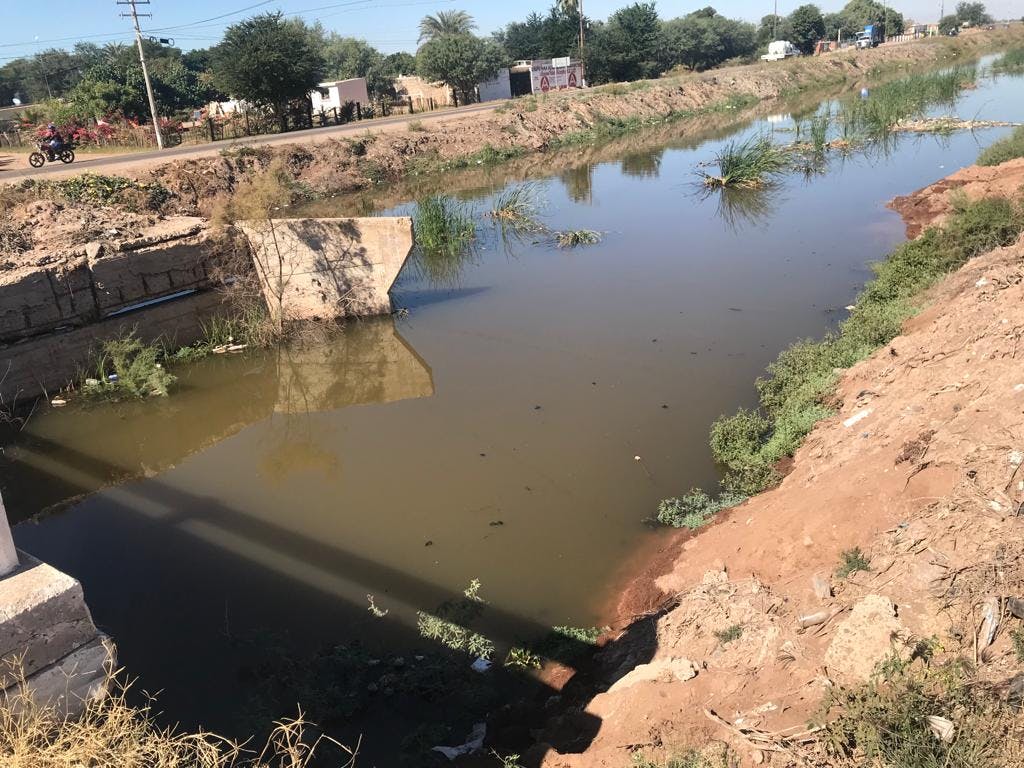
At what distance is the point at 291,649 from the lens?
4.89 m

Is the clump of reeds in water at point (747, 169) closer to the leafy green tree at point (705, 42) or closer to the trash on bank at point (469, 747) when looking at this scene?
the trash on bank at point (469, 747)

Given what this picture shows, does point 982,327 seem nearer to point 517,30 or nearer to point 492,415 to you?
point 492,415

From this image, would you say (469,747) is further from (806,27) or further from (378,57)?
(806,27)

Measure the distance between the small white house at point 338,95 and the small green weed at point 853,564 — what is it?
35408mm

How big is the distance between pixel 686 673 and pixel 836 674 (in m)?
0.75

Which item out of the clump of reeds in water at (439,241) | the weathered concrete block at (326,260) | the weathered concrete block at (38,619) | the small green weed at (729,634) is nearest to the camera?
the weathered concrete block at (38,619)

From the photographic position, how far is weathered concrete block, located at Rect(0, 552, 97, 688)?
252cm

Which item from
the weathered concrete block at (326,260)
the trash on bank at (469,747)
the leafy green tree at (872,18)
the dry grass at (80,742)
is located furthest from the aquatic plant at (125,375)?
the leafy green tree at (872,18)

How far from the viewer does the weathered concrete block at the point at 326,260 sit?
410 inches

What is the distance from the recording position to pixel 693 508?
6.17 metres

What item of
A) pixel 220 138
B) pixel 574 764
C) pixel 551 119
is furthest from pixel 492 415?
pixel 551 119

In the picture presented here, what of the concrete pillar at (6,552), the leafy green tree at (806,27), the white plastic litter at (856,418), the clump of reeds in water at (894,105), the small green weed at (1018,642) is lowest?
the white plastic litter at (856,418)

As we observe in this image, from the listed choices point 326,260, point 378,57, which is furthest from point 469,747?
point 378,57

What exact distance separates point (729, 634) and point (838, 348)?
4.86 metres
